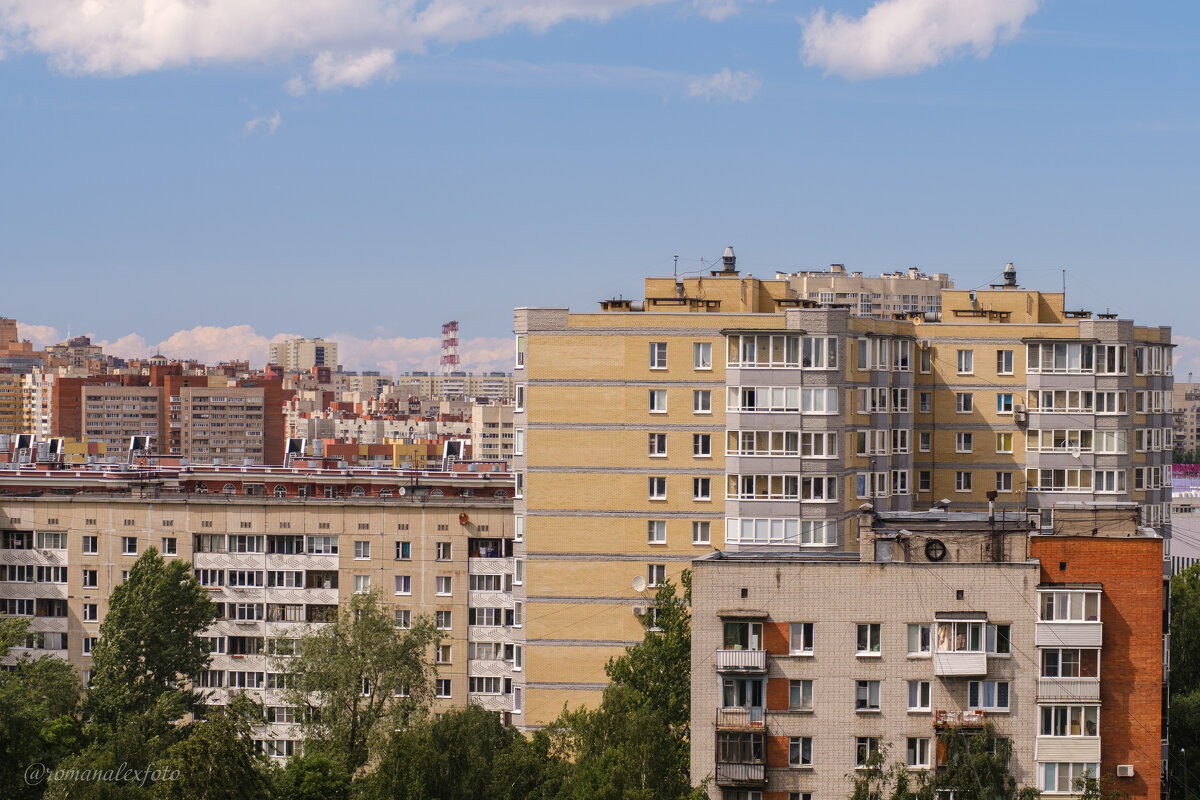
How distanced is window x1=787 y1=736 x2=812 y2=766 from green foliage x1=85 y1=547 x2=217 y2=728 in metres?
39.5

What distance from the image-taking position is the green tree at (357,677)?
68750 millimetres

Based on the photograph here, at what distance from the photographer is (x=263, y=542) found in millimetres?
91438

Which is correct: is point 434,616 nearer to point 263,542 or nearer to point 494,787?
point 263,542

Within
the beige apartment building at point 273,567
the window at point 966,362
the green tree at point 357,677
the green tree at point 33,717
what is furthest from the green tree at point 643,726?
the window at point 966,362

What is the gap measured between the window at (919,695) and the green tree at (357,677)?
27.6m

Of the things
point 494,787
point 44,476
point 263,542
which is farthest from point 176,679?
point 494,787

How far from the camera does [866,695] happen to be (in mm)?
45906

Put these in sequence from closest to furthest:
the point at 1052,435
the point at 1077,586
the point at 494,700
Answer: the point at 1077,586 → the point at 1052,435 → the point at 494,700

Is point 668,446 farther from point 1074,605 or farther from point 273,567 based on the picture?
point 273,567

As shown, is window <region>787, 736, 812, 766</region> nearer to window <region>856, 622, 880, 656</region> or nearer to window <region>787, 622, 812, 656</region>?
window <region>787, 622, 812, 656</region>

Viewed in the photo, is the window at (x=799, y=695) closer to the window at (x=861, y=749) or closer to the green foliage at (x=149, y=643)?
the window at (x=861, y=749)

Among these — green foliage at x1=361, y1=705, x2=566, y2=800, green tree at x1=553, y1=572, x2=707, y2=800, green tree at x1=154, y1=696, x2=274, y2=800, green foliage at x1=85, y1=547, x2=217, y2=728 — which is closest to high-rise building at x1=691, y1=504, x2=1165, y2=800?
green tree at x1=553, y1=572, x2=707, y2=800

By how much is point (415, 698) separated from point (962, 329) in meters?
33.0

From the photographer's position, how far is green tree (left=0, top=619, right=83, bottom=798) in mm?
58312
